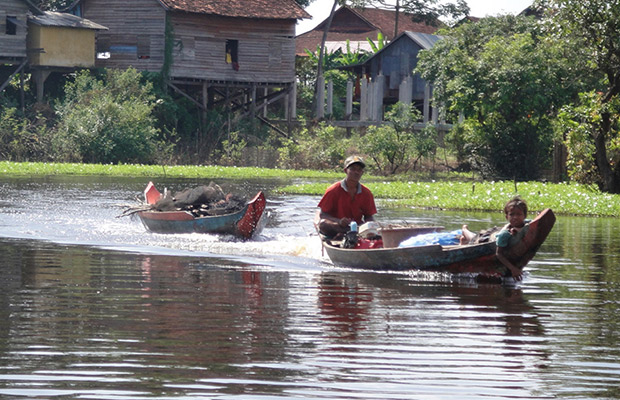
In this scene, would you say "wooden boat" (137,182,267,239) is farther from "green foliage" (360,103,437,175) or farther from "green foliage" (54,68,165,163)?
"green foliage" (54,68,165,163)

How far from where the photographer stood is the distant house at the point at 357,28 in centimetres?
6888

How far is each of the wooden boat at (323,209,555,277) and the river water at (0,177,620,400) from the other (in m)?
0.19

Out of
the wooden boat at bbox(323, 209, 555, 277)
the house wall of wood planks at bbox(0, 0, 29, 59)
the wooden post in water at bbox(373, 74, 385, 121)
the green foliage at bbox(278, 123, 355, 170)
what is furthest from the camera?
the wooden post in water at bbox(373, 74, 385, 121)

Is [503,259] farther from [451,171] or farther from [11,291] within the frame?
[451,171]

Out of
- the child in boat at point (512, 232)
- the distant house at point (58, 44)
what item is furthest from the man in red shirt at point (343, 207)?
the distant house at point (58, 44)

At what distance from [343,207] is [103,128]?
2788cm

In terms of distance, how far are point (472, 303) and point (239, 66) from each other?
36.1m

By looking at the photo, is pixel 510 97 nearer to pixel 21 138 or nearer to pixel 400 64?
pixel 21 138

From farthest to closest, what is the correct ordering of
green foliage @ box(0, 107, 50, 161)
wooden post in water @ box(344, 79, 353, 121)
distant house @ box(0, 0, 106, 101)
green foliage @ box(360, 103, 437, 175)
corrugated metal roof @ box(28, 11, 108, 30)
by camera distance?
wooden post in water @ box(344, 79, 353, 121)
corrugated metal roof @ box(28, 11, 108, 30)
distant house @ box(0, 0, 106, 101)
green foliage @ box(0, 107, 50, 161)
green foliage @ box(360, 103, 437, 175)

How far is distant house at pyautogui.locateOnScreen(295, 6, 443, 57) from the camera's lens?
2712 inches

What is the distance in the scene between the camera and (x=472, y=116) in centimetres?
3450

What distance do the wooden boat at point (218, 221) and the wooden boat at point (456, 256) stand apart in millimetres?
3722

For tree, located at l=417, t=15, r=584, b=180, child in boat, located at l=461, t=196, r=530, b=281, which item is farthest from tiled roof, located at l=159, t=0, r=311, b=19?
child in boat, located at l=461, t=196, r=530, b=281

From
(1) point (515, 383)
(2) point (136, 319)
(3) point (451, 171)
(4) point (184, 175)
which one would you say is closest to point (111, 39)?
(4) point (184, 175)
